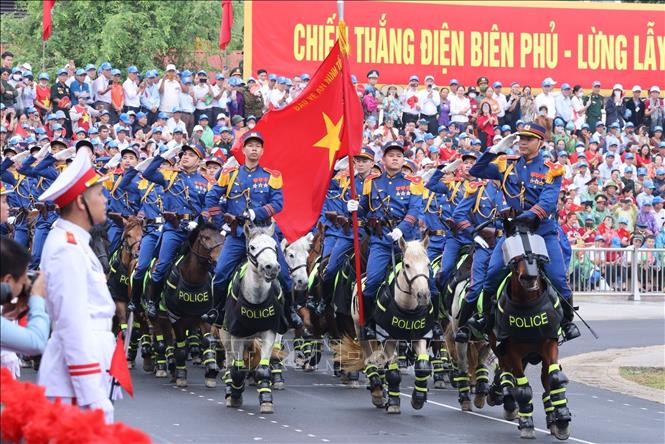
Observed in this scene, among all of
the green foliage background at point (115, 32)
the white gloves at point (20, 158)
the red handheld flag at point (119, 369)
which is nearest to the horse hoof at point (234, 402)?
the white gloves at point (20, 158)

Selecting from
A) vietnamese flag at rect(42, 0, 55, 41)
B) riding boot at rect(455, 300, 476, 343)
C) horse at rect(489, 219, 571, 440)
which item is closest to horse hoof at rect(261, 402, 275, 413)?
riding boot at rect(455, 300, 476, 343)

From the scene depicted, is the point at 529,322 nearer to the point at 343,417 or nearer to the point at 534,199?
the point at 534,199

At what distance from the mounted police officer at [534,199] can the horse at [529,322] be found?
24 cm

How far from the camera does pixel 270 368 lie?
48.2ft

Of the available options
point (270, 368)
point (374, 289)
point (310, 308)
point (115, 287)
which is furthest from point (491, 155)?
point (115, 287)

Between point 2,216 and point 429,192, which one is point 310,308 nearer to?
point 429,192

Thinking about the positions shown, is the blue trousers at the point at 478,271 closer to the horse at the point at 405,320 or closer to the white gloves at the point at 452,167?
the horse at the point at 405,320

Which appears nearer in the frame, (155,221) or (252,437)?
(252,437)

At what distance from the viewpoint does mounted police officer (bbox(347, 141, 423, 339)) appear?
604 inches

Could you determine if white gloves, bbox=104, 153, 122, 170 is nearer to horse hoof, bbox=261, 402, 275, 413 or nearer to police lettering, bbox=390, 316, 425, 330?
horse hoof, bbox=261, 402, 275, 413

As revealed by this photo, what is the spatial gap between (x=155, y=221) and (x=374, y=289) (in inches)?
159

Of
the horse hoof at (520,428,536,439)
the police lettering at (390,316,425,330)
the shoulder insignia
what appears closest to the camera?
the shoulder insignia

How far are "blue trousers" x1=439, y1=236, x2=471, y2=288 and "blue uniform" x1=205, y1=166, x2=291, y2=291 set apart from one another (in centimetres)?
217

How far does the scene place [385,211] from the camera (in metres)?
15.6
